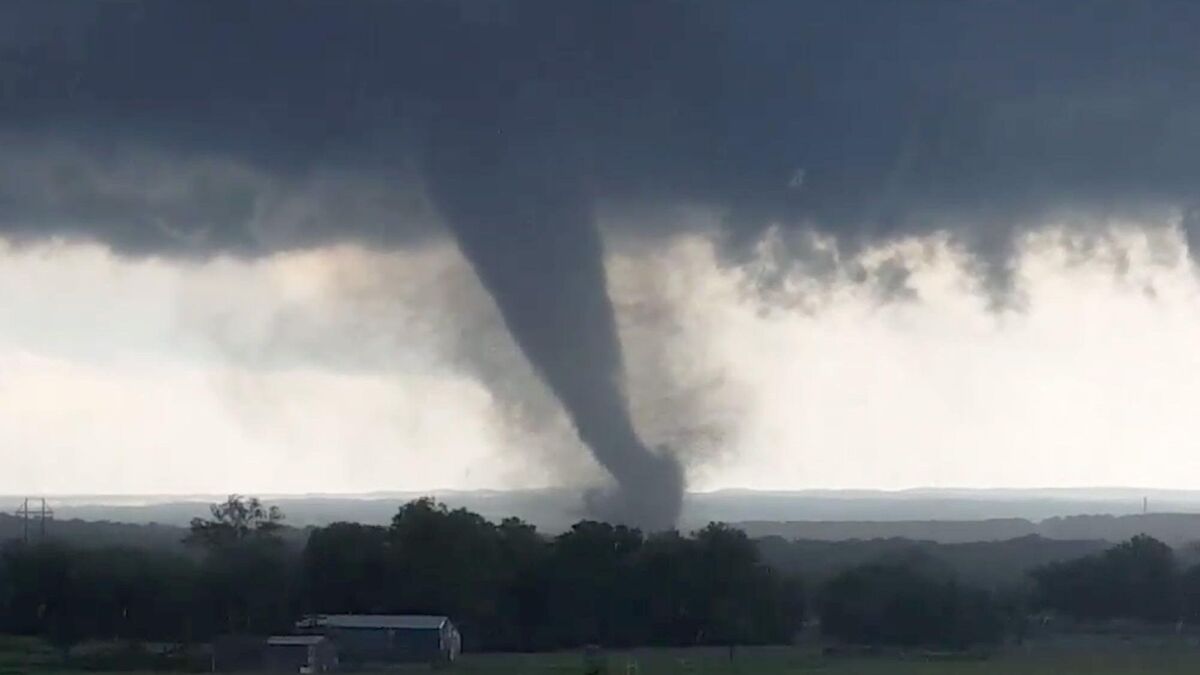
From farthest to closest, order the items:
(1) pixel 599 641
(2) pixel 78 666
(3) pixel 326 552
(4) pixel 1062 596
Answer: (4) pixel 1062 596, (3) pixel 326 552, (1) pixel 599 641, (2) pixel 78 666

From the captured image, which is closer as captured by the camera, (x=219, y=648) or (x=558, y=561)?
(x=219, y=648)

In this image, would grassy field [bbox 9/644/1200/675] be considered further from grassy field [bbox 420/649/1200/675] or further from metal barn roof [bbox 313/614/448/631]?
metal barn roof [bbox 313/614/448/631]

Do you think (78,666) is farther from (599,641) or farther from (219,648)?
(599,641)

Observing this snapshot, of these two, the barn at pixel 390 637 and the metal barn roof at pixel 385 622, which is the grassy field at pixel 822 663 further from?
the metal barn roof at pixel 385 622

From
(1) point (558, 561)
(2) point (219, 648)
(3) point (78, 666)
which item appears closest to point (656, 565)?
→ (1) point (558, 561)

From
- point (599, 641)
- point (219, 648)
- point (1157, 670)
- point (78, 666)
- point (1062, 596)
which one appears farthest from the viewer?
point (1062, 596)
